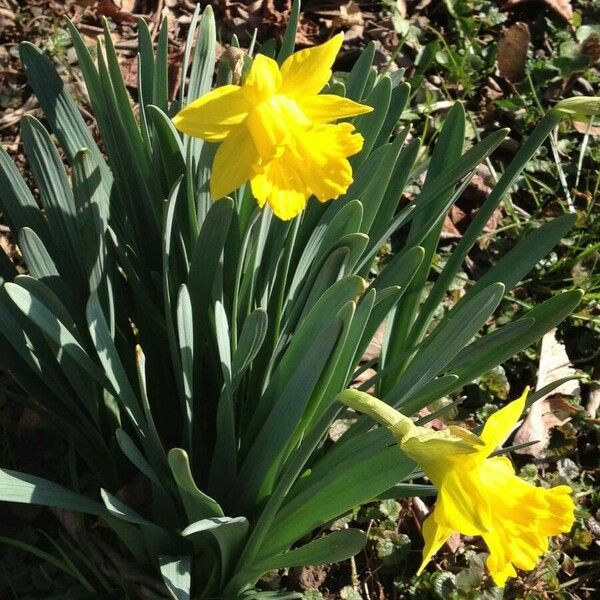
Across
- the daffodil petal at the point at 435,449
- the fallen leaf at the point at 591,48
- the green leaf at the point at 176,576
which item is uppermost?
the daffodil petal at the point at 435,449

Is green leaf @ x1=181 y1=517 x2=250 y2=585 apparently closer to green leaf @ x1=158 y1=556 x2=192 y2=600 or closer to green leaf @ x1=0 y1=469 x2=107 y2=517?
green leaf @ x1=158 y1=556 x2=192 y2=600

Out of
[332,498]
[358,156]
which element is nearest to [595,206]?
[358,156]

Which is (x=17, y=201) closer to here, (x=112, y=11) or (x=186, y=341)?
(x=186, y=341)

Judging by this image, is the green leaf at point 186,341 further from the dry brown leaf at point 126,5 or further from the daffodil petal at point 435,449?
the dry brown leaf at point 126,5

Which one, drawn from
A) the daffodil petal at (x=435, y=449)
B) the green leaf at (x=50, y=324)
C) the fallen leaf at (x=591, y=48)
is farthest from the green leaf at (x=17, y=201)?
the fallen leaf at (x=591, y=48)

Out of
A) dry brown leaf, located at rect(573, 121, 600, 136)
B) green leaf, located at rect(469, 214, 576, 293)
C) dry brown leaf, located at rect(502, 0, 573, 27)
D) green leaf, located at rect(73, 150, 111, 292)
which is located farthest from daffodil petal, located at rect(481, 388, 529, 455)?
dry brown leaf, located at rect(502, 0, 573, 27)

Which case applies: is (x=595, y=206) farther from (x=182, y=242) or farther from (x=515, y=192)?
(x=182, y=242)

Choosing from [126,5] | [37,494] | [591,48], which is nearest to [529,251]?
[37,494]

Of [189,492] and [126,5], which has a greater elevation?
[126,5]
